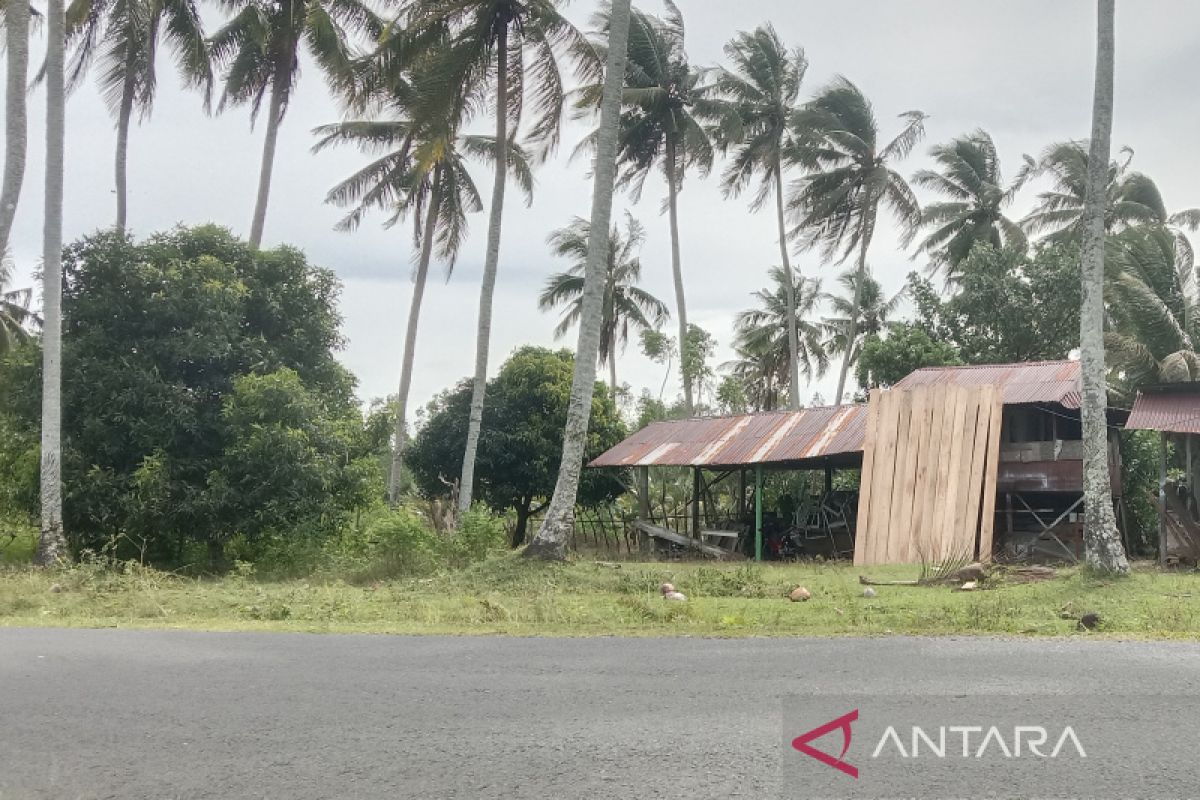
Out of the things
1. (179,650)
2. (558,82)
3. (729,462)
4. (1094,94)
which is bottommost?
(179,650)

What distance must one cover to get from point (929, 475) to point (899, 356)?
13479mm

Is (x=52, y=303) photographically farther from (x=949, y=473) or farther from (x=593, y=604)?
(x=949, y=473)

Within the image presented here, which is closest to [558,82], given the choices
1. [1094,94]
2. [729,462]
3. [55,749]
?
[729,462]

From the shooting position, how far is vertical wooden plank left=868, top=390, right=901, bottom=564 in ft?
56.1

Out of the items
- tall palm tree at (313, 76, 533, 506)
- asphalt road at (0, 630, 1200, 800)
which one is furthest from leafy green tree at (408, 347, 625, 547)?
asphalt road at (0, 630, 1200, 800)

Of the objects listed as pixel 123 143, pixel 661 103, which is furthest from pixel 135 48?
pixel 661 103

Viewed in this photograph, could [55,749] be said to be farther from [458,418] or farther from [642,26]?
[642,26]

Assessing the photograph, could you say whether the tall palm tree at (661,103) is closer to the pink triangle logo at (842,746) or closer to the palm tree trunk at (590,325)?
the palm tree trunk at (590,325)

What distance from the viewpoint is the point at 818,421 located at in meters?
21.3

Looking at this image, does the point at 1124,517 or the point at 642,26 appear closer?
the point at 1124,517

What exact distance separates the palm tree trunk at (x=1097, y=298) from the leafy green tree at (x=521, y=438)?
14.2m

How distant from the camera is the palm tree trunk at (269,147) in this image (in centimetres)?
2383

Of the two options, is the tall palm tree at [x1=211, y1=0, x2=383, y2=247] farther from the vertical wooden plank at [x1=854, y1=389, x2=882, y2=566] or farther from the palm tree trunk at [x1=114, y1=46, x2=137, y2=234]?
the vertical wooden plank at [x1=854, y1=389, x2=882, y2=566]

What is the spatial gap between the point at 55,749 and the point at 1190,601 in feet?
35.8
